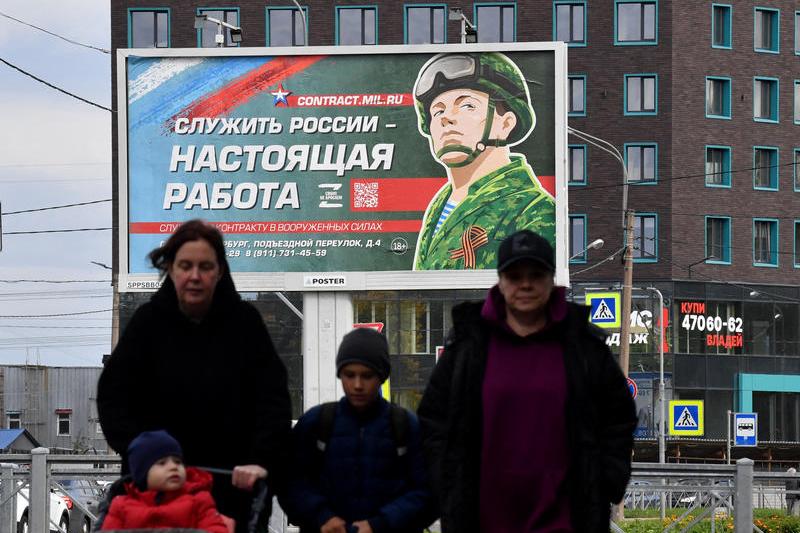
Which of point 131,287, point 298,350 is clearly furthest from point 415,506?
point 298,350

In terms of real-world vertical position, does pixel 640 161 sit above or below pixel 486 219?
above

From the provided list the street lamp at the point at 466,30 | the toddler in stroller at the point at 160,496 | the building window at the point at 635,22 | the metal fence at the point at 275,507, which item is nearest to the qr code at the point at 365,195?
the street lamp at the point at 466,30

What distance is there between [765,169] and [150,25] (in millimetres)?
25150

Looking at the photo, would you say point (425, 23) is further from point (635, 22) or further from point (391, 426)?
point (391, 426)

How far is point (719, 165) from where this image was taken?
62.4m

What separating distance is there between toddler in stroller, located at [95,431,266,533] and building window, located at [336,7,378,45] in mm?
56033

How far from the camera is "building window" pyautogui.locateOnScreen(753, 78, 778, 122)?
208 ft

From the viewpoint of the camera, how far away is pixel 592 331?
5707 mm

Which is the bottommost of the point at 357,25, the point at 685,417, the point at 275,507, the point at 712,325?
the point at 685,417

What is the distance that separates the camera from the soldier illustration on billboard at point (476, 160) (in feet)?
55.9

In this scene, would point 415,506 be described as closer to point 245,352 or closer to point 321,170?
point 245,352

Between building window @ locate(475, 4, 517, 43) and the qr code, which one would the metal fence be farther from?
building window @ locate(475, 4, 517, 43)

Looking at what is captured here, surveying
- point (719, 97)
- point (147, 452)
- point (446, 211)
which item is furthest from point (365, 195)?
point (719, 97)

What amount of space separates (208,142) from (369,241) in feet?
6.84
